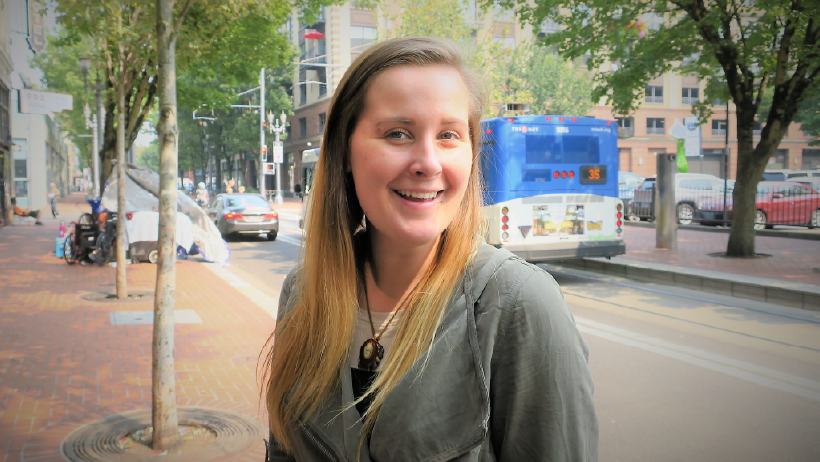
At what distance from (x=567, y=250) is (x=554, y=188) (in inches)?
44.0

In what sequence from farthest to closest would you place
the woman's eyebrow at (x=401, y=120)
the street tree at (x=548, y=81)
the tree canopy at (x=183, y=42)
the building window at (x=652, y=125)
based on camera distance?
1. the building window at (x=652, y=125)
2. the street tree at (x=548, y=81)
3. the tree canopy at (x=183, y=42)
4. the woman's eyebrow at (x=401, y=120)

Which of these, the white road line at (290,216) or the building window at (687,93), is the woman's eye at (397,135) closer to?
the white road line at (290,216)

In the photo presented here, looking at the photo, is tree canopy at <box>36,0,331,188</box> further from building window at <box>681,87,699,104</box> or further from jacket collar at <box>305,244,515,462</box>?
building window at <box>681,87,699,104</box>

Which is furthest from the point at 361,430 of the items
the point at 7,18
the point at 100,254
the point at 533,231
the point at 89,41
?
the point at 7,18

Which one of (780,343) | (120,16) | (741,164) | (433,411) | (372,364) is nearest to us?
(433,411)

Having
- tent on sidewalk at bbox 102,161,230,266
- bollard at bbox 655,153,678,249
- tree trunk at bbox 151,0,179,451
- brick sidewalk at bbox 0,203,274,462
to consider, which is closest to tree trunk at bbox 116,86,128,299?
brick sidewalk at bbox 0,203,274,462

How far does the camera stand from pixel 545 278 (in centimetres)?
125

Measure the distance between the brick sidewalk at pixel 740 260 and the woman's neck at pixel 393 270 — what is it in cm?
1017

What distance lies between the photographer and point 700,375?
18.6 feet

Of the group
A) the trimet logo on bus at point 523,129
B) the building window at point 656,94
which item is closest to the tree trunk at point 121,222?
the trimet logo on bus at point 523,129

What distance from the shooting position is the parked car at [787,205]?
19.0 metres

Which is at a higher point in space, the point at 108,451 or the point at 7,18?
the point at 7,18

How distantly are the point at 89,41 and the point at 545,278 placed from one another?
1849 centimetres

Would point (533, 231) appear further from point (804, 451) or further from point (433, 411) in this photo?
point (433, 411)
